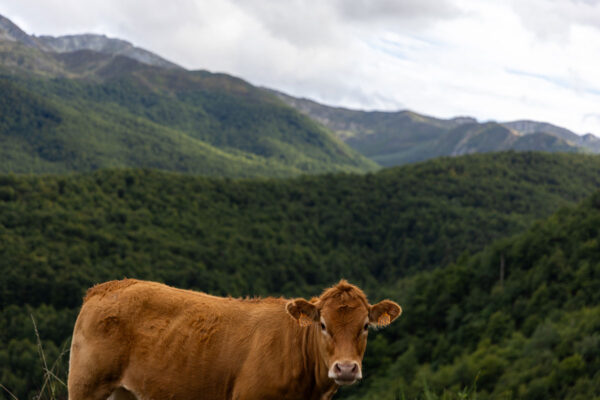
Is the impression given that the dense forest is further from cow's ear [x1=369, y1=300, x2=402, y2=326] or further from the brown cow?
the brown cow

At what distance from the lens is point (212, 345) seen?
7.04 m

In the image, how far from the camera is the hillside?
4122 centimetres

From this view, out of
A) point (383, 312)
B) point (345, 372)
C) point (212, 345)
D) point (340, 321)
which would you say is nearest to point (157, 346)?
point (212, 345)

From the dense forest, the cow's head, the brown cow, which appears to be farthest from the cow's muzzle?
the dense forest

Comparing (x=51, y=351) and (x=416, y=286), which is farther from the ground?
(x=416, y=286)

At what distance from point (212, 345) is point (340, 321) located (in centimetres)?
179

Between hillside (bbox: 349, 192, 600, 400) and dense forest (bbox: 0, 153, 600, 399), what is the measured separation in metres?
0.32

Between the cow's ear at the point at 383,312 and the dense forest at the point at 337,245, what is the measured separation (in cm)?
2532

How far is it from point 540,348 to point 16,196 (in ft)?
374

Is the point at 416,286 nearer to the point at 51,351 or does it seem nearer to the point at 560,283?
the point at 560,283

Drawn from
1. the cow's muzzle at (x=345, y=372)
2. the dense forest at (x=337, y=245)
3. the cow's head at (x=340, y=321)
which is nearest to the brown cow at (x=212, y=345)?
the cow's head at (x=340, y=321)

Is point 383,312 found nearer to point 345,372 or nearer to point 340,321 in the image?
point 340,321

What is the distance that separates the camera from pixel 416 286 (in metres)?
90.8

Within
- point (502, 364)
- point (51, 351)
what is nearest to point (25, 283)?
point (51, 351)
